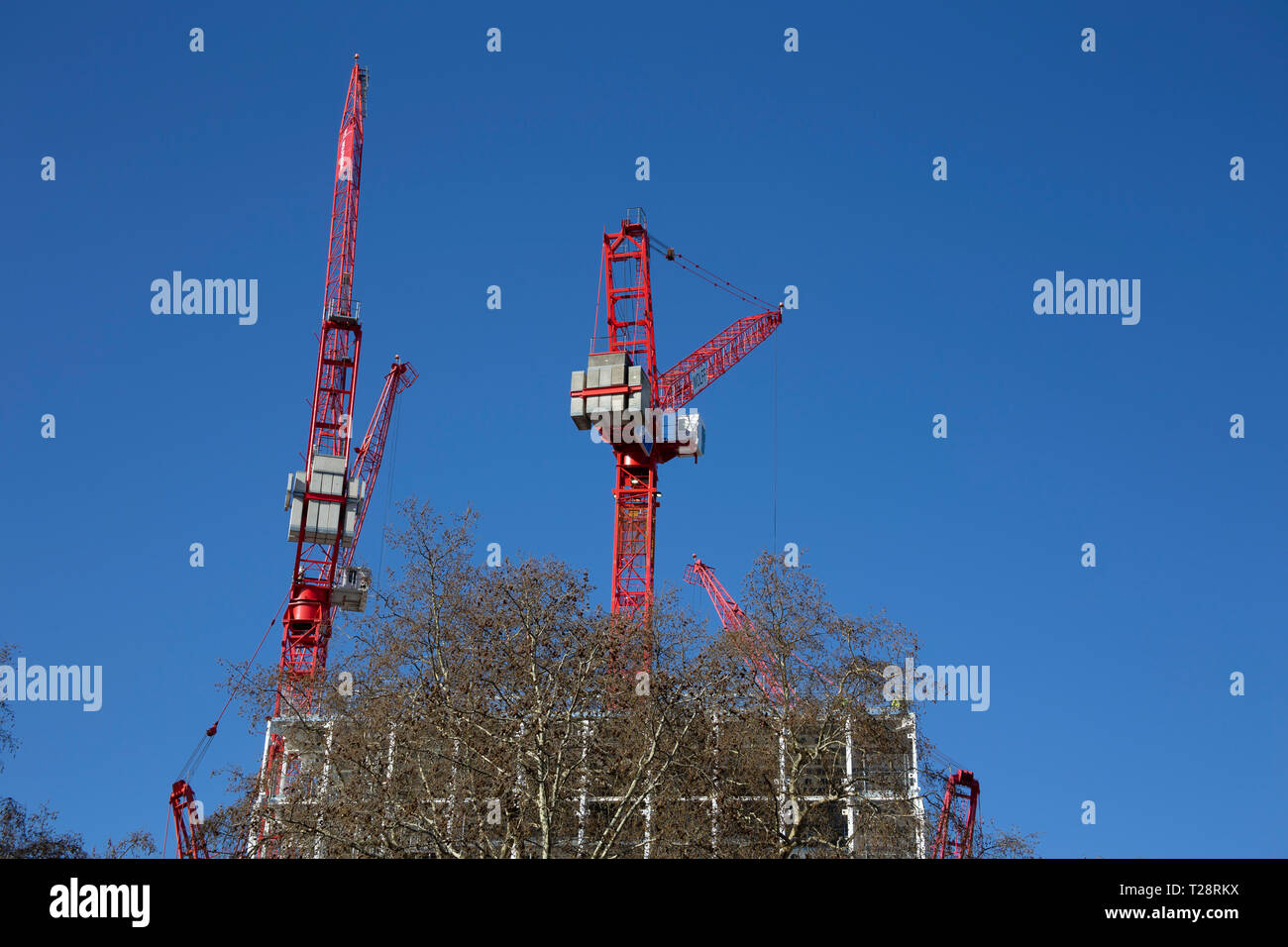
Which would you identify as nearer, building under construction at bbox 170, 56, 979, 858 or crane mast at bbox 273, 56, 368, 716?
building under construction at bbox 170, 56, 979, 858

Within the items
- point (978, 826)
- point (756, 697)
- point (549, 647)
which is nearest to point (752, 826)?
point (756, 697)

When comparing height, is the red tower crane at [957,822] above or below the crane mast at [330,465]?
below

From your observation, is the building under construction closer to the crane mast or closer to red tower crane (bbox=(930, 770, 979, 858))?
red tower crane (bbox=(930, 770, 979, 858))

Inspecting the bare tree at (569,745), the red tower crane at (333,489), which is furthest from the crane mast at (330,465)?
the bare tree at (569,745)

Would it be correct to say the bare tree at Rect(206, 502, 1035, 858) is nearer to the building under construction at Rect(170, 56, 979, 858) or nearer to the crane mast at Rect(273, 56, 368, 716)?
the building under construction at Rect(170, 56, 979, 858)

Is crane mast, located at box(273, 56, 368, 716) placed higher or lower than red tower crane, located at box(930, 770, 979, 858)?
higher

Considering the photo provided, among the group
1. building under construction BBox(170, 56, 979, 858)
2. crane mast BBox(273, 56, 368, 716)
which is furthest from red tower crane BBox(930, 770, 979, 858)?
crane mast BBox(273, 56, 368, 716)

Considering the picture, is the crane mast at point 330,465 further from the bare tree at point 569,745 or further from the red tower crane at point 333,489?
the bare tree at point 569,745

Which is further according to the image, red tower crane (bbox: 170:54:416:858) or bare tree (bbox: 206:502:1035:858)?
red tower crane (bbox: 170:54:416:858)

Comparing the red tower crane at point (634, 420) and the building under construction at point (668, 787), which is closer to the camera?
the building under construction at point (668, 787)

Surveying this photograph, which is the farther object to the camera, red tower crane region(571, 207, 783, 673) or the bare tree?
red tower crane region(571, 207, 783, 673)

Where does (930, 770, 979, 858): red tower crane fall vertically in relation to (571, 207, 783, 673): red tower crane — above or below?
below

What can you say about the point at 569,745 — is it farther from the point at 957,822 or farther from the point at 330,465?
the point at 330,465
